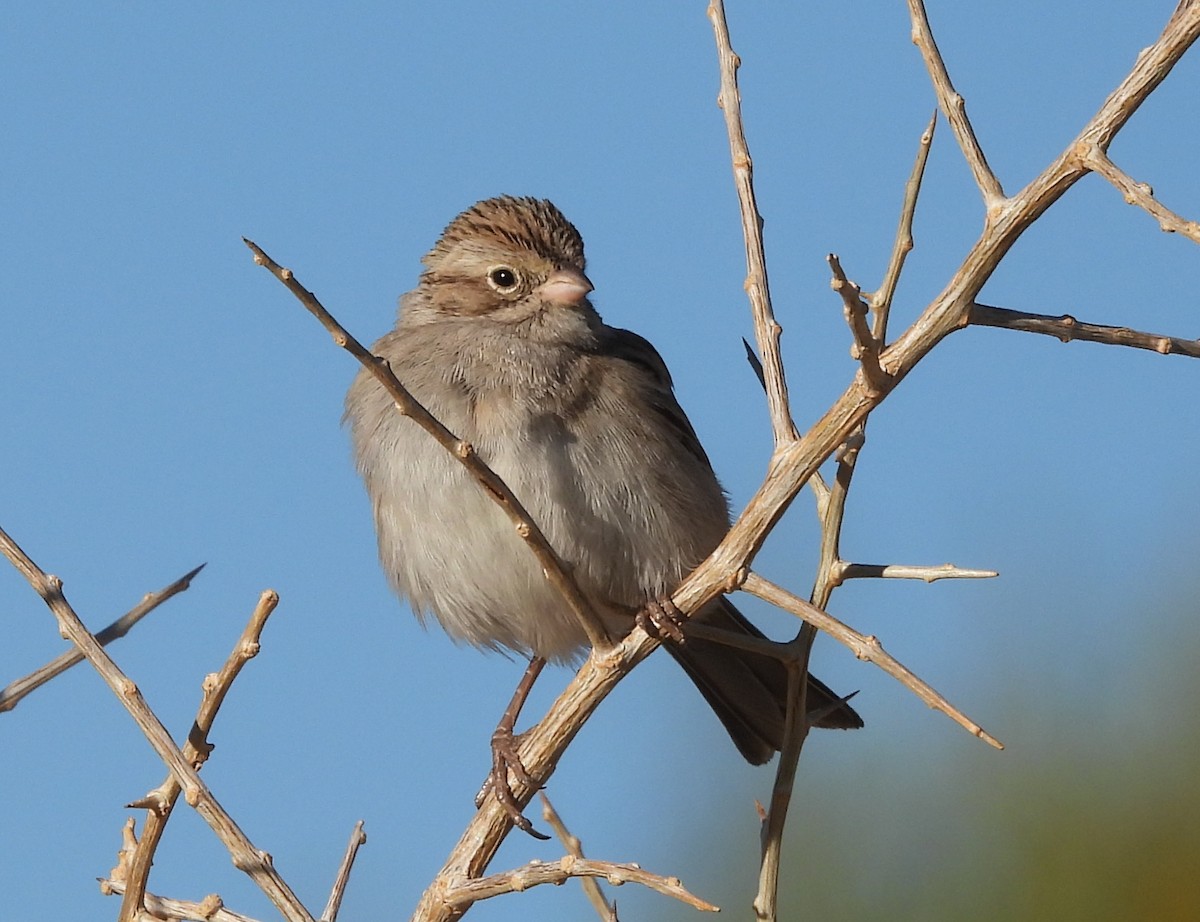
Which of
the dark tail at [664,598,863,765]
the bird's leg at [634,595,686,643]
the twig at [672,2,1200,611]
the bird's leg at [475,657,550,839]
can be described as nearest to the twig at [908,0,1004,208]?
the twig at [672,2,1200,611]

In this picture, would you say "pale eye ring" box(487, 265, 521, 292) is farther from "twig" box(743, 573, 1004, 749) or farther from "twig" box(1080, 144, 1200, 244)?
"twig" box(1080, 144, 1200, 244)

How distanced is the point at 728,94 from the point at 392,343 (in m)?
2.18

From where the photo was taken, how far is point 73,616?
11.2ft

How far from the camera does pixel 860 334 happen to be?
310 cm

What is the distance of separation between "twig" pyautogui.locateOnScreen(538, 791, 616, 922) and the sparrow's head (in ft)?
6.31

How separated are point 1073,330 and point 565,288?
2.62m

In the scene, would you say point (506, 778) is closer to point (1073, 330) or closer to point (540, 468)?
point (540, 468)

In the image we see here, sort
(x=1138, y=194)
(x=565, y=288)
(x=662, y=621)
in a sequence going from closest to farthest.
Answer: (x=1138, y=194) < (x=662, y=621) < (x=565, y=288)

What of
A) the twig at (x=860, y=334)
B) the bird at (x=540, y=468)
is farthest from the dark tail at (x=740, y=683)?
the twig at (x=860, y=334)

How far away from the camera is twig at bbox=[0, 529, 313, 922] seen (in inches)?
129

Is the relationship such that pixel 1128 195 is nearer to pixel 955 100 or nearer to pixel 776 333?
pixel 955 100

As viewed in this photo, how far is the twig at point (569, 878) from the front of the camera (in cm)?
287

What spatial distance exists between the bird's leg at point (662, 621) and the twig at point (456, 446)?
0.26 m

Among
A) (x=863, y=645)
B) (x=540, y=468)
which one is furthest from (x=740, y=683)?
(x=863, y=645)
